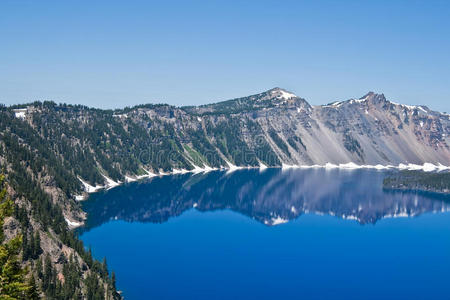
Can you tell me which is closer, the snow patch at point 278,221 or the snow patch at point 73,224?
the snow patch at point 73,224

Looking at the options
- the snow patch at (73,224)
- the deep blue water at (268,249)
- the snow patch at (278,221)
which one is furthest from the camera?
the snow patch at (278,221)

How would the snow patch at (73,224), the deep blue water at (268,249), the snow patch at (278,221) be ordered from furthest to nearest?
the snow patch at (278,221) → the snow patch at (73,224) → the deep blue water at (268,249)

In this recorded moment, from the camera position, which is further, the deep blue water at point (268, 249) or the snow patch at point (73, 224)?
the snow patch at point (73, 224)

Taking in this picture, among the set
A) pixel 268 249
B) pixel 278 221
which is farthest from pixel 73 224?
pixel 278 221

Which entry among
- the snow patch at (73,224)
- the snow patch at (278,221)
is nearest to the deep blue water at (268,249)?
the snow patch at (278,221)

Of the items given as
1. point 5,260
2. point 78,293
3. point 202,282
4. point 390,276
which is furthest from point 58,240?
point 390,276

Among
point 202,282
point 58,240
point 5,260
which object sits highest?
point 5,260

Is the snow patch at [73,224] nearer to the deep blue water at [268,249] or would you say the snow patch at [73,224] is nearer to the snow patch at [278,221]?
the deep blue water at [268,249]

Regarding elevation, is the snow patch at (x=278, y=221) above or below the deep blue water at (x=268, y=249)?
above

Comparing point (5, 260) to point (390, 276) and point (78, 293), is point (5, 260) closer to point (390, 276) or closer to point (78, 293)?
point (78, 293)
